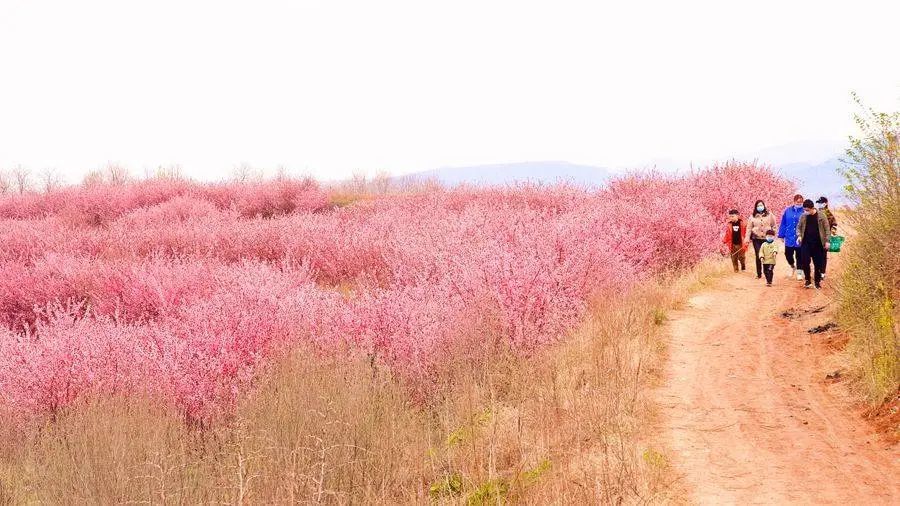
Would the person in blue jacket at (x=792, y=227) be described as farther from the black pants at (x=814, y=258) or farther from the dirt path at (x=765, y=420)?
the dirt path at (x=765, y=420)

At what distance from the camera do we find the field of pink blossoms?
6242 mm

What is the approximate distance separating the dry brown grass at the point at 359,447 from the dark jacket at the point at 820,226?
21.1 ft

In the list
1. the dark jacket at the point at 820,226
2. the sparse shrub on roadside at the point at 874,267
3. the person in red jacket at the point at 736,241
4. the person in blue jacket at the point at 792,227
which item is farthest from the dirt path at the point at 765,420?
the person in red jacket at the point at 736,241

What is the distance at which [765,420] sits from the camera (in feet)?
21.2

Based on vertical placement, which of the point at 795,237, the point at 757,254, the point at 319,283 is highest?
the point at 795,237

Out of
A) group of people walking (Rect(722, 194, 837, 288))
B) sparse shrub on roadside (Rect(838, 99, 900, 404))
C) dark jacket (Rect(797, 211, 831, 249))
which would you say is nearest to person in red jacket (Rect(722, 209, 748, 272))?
group of people walking (Rect(722, 194, 837, 288))

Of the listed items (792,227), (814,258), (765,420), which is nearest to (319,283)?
(792,227)

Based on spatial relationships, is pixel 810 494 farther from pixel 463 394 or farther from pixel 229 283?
pixel 229 283

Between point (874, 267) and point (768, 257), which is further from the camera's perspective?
point (768, 257)

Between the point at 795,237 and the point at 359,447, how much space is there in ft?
34.1

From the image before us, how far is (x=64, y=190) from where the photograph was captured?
2736cm

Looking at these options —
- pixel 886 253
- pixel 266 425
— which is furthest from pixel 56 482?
pixel 886 253

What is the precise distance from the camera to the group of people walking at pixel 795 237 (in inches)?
455

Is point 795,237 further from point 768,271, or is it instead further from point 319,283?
point 319,283
